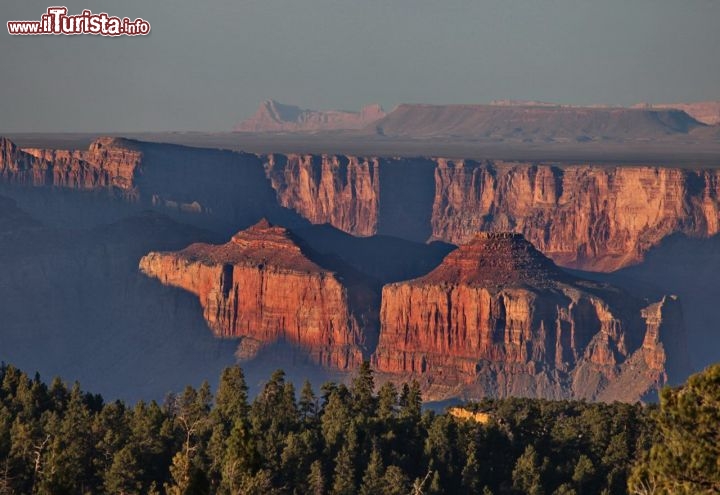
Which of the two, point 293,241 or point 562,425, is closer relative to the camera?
point 562,425

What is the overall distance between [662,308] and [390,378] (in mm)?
18590

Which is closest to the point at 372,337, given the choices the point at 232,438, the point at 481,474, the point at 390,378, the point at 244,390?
the point at 390,378

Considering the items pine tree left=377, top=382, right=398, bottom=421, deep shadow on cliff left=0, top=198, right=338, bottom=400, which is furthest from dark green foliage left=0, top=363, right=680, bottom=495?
deep shadow on cliff left=0, top=198, right=338, bottom=400

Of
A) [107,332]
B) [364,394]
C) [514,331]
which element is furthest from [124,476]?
[107,332]

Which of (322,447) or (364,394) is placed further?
(364,394)

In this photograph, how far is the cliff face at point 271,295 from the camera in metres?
175

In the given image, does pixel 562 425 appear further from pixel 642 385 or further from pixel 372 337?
pixel 372 337

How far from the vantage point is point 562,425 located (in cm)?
9769

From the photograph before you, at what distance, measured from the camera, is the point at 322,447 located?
90.9 m

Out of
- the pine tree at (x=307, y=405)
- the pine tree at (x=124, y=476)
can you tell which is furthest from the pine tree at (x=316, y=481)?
the pine tree at (x=307, y=405)

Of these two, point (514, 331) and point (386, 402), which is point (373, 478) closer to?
point (386, 402)

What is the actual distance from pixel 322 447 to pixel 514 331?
249 ft

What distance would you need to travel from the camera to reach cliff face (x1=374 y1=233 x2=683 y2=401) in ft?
531

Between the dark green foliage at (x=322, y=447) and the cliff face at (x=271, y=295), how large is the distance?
236 feet
